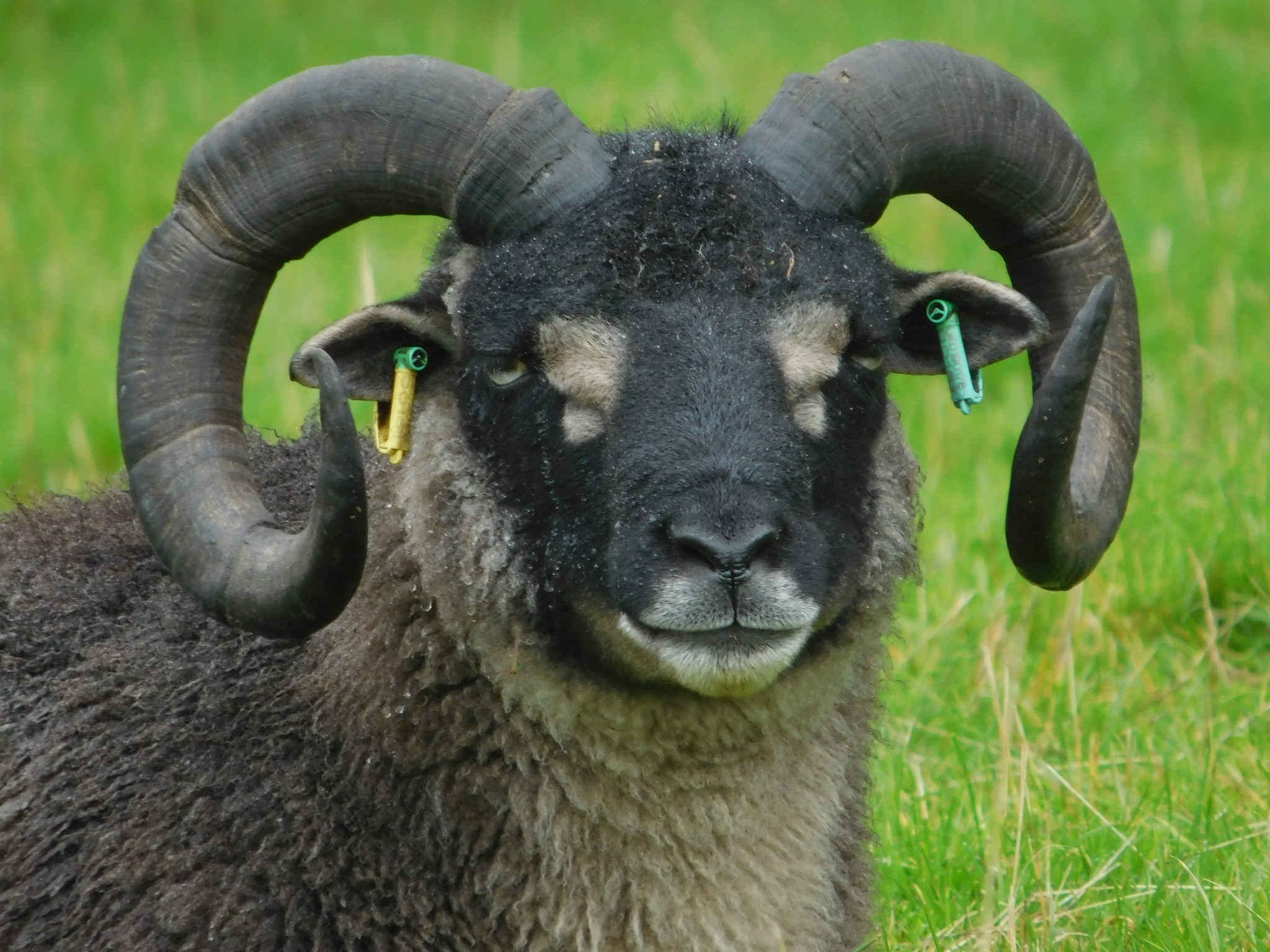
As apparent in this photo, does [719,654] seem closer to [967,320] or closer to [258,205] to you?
[967,320]

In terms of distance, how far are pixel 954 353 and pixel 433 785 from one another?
1.78 metres

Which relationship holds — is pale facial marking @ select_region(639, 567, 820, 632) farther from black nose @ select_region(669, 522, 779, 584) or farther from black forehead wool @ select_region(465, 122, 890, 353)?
black forehead wool @ select_region(465, 122, 890, 353)

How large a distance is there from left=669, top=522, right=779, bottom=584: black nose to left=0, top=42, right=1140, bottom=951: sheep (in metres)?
0.10

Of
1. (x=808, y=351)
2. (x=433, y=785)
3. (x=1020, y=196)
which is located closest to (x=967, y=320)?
(x=1020, y=196)

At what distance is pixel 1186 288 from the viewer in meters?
11.1

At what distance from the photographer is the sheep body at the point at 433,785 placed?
429 centimetres

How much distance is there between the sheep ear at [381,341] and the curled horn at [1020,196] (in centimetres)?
94

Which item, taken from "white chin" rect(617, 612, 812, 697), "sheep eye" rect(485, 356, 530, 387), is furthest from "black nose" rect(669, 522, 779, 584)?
"sheep eye" rect(485, 356, 530, 387)

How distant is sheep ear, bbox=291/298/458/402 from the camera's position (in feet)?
14.5

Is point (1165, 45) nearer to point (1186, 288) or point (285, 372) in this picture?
point (1186, 288)

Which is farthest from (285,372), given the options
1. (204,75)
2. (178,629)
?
(204,75)

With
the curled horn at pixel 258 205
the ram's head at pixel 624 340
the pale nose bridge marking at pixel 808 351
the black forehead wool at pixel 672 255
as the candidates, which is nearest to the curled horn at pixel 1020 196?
the ram's head at pixel 624 340

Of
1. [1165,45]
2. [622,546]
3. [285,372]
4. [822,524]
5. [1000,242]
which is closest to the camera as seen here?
[622,546]

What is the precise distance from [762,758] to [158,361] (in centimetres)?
182
